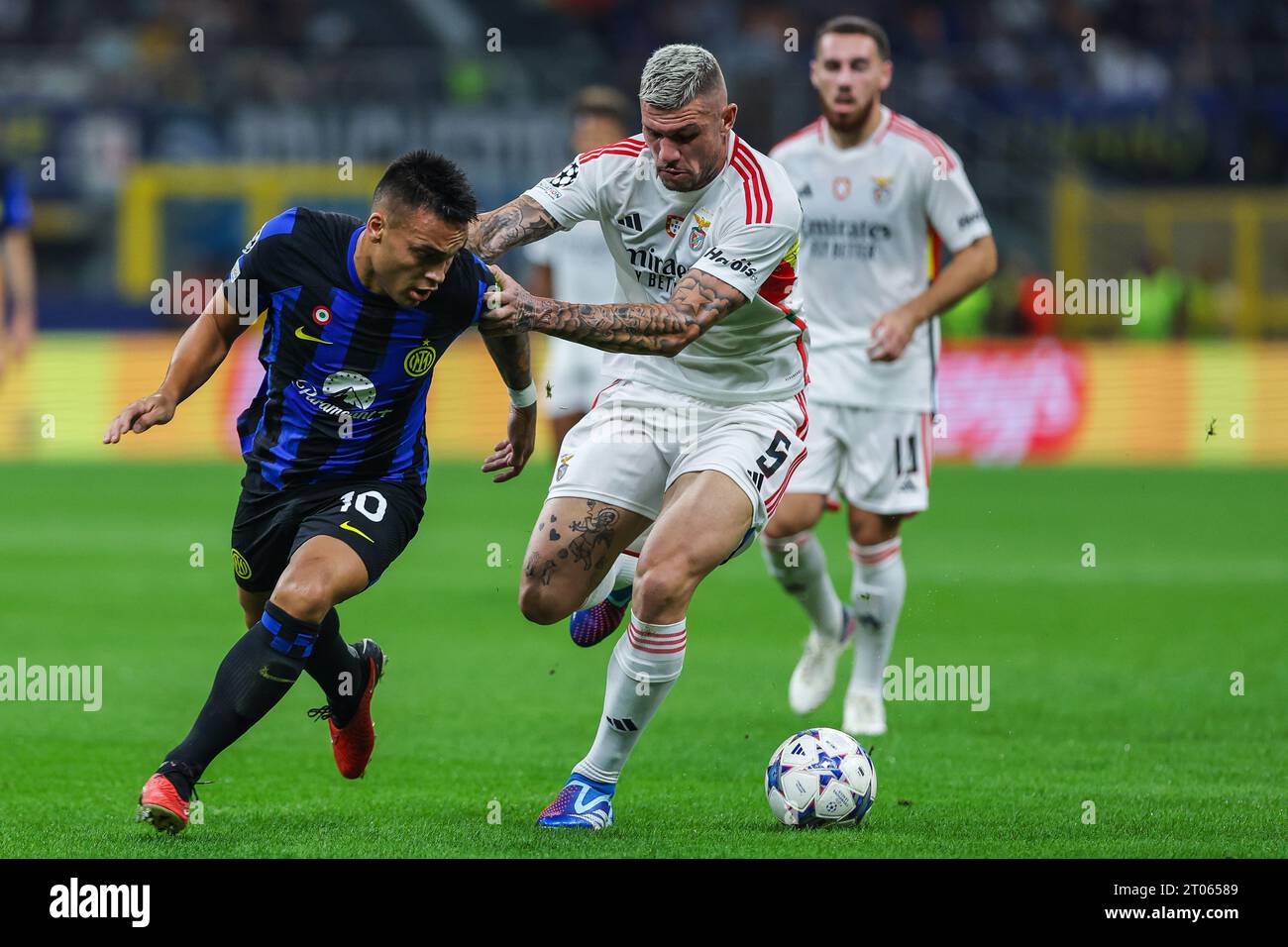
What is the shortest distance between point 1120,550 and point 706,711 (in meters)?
6.88

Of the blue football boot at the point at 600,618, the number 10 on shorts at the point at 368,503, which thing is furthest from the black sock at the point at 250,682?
the blue football boot at the point at 600,618

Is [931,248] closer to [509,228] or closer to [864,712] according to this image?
[864,712]

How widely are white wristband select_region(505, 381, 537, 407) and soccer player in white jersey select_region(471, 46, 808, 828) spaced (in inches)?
11.0

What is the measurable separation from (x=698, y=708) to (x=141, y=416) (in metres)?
3.48

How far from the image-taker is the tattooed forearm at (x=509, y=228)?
6.11 meters

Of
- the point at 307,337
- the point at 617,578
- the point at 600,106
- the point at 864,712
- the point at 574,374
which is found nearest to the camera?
the point at 307,337

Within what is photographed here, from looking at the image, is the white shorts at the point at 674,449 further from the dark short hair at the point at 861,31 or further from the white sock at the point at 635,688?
the dark short hair at the point at 861,31

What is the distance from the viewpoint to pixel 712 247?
20.0 ft

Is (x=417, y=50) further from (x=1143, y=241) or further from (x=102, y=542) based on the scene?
(x=102, y=542)

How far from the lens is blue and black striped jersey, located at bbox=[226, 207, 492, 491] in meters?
5.75

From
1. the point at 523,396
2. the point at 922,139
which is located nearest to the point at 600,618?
the point at 523,396

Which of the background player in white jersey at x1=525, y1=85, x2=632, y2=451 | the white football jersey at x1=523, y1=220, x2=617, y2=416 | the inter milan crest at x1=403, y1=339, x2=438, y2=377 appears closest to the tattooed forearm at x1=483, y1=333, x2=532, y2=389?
the inter milan crest at x1=403, y1=339, x2=438, y2=377

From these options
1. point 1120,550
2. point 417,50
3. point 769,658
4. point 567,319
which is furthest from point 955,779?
point 417,50

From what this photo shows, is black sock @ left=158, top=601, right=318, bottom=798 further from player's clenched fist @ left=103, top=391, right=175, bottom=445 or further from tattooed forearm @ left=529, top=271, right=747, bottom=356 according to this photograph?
tattooed forearm @ left=529, top=271, right=747, bottom=356
